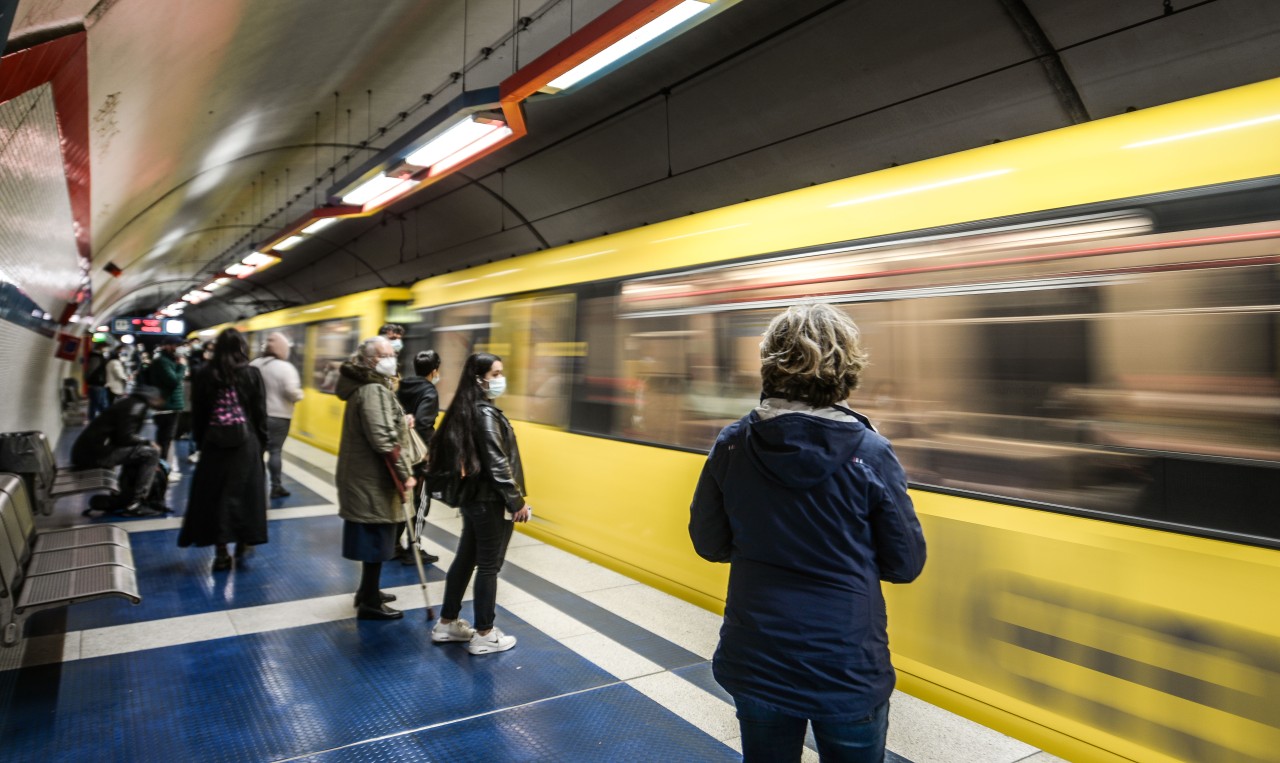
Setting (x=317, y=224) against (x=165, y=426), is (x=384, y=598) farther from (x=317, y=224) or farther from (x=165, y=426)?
(x=165, y=426)

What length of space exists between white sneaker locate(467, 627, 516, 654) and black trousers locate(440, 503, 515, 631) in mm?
54

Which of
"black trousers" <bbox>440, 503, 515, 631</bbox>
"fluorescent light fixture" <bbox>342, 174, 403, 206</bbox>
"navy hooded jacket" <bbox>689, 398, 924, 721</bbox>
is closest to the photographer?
"navy hooded jacket" <bbox>689, 398, 924, 721</bbox>

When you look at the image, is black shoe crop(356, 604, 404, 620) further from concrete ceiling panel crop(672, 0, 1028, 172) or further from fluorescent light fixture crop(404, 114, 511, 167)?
concrete ceiling panel crop(672, 0, 1028, 172)

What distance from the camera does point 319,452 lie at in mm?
A: 12680

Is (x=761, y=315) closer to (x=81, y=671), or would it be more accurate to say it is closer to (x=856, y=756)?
(x=856, y=756)

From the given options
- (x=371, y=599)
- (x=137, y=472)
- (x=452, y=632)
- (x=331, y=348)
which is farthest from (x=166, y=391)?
(x=452, y=632)

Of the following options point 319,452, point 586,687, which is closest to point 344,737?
point 586,687

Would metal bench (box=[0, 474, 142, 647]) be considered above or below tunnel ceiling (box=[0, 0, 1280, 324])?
below

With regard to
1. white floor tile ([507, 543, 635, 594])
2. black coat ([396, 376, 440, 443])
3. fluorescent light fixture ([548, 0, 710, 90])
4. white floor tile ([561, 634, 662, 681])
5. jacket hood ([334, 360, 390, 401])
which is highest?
fluorescent light fixture ([548, 0, 710, 90])

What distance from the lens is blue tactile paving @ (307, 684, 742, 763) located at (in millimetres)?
3027

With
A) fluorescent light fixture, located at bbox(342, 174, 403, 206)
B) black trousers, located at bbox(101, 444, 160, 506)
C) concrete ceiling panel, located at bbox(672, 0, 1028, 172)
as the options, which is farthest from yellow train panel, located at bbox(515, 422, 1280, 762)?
black trousers, located at bbox(101, 444, 160, 506)

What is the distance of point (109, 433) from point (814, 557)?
7636 mm

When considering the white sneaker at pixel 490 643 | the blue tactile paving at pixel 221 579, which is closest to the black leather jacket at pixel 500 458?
the white sneaker at pixel 490 643

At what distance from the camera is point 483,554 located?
4.00 m
